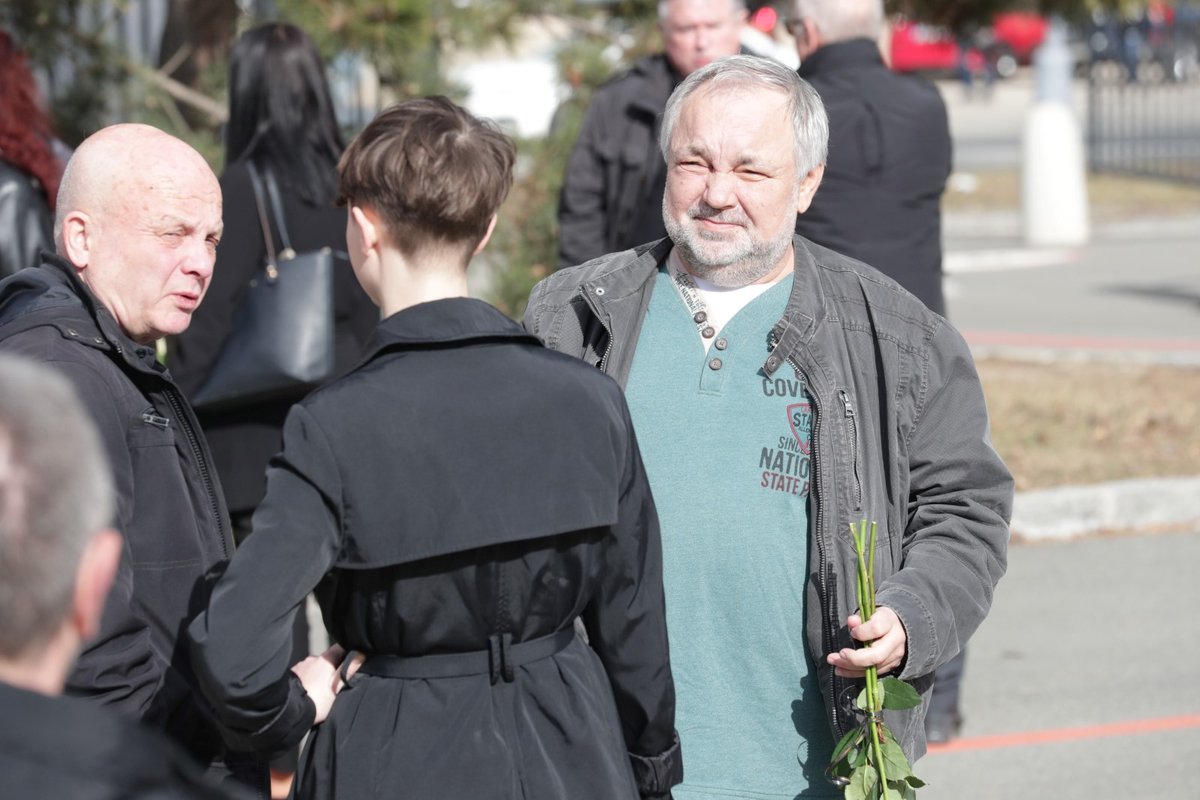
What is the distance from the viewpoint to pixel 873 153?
4617 millimetres

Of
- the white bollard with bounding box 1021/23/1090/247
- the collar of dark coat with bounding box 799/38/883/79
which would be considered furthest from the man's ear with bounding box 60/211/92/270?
the white bollard with bounding box 1021/23/1090/247

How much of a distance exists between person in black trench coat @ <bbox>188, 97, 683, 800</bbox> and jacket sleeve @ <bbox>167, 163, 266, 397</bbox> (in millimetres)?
1865

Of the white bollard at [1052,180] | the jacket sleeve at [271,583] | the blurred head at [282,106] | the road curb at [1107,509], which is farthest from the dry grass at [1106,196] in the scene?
the jacket sleeve at [271,583]

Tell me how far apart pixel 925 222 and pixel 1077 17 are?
728 centimetres

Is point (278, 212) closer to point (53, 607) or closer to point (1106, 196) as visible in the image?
point (53, 607)

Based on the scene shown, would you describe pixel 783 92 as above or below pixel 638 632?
above

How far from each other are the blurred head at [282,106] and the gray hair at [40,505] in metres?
2.94

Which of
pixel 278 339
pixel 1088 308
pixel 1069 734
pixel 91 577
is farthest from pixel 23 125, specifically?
pixel 1088 308

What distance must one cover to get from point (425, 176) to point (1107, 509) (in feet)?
18.8

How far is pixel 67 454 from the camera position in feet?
4.62

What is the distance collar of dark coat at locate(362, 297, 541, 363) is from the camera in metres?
2.27

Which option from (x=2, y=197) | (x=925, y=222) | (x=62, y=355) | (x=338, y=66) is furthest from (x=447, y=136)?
(x=338, y=66)

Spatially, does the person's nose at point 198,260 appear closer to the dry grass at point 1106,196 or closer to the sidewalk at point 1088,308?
the sidewalk at point 1088,308

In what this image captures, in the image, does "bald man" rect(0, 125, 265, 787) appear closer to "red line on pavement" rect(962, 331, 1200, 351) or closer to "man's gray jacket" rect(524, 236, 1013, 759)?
"man's gray jacket" rect(524, 236, 1013, 759)
